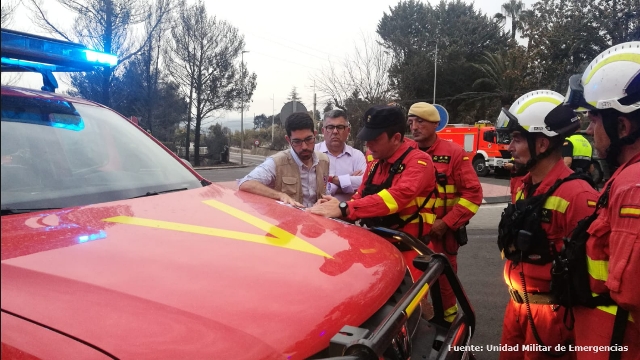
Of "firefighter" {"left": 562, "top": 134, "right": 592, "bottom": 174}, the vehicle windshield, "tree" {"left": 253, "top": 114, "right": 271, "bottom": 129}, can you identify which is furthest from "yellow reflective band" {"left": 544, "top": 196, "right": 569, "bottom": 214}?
"tree" {"left": 253, "top": 114, "right": 271, "bottom": 129}

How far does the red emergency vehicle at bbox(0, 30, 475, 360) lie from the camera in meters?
1.11

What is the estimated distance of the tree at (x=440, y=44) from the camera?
1448 inches

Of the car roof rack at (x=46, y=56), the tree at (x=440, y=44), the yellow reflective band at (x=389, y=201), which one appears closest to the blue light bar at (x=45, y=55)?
the car roof rack at (x=46, y=56)

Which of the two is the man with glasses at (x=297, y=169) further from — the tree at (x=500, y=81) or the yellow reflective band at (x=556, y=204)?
the tree at (x=500, y=81)

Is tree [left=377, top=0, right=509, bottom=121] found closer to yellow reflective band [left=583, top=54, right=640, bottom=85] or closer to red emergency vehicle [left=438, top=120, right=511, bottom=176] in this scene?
red emergency vehicle [left=438, top=120, right=511, bottom=176]

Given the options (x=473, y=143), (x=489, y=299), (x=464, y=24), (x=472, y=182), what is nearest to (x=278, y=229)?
(x=472, y=182)

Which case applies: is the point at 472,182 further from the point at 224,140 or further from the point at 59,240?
the point at 224,140

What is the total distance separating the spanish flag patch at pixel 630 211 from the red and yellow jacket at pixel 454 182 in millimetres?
1837

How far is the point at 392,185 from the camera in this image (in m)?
2.92

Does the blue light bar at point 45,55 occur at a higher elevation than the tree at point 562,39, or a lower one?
lower

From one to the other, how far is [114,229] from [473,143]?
68.8 ft

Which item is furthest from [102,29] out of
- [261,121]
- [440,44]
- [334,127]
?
[261,121]

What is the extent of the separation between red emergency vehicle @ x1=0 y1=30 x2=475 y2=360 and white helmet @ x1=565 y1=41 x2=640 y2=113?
3.16 ft

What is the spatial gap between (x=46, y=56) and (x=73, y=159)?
0.50 m
